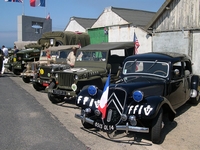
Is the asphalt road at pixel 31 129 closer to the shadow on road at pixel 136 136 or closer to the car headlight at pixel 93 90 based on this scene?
the shadow on road at pixel 136 136

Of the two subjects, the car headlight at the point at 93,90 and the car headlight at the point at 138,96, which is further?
Answer: the car headlight at the point at 93,90

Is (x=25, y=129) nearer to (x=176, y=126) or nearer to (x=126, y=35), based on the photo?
(x=176, y=126)

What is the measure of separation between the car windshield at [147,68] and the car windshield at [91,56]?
6.35ft

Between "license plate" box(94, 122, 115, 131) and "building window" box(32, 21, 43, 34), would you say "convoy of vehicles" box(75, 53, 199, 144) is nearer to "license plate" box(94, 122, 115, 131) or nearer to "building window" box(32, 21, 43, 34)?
"license plate" box(94, 122, 115, 131)

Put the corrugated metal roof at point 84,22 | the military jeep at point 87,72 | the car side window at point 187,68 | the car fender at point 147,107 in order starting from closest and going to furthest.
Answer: the car fender at point 147,107 < the car side window at point 187,68 < the military jeep at point 87,72 < the corrugated metal roof at point 84,22

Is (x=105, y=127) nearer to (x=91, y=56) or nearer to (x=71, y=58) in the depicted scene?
(x=91, y=56)

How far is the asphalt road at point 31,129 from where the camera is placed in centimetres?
448

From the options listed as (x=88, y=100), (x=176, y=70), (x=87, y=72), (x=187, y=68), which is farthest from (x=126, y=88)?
(x=187, y=68)

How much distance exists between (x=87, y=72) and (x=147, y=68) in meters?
2.11

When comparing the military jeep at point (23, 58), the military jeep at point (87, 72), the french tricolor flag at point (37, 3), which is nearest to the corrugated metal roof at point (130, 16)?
the military jeep at point (23, 58)

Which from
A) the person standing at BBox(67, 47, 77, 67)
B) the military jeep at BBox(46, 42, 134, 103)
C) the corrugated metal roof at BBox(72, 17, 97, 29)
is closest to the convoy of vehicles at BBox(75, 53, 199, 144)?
the military jeep at BBox(46, 42, 134, 103)

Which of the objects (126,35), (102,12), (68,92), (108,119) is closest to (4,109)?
(68,92)

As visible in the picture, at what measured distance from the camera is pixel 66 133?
16.9 feet

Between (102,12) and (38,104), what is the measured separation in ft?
41.5
